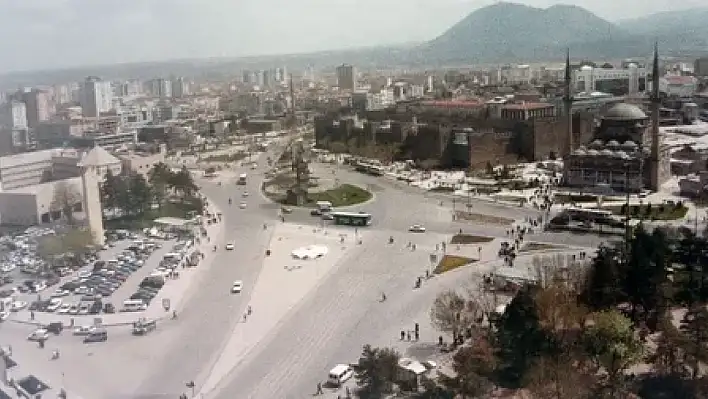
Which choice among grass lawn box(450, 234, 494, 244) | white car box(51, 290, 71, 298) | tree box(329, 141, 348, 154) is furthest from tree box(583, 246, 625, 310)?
tree box(329, 141, 348, 154)

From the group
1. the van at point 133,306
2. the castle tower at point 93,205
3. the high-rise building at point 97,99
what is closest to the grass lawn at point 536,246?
the van at point 133,306

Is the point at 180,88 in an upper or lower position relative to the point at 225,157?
upper

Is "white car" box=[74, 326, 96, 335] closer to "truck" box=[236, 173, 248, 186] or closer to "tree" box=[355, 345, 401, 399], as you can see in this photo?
"tree" box=[355, 345, 401, 399]

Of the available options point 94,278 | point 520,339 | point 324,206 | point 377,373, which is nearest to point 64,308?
point 94,278

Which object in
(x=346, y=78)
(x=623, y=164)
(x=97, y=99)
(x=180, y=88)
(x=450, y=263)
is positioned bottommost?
(x=450, y=263)

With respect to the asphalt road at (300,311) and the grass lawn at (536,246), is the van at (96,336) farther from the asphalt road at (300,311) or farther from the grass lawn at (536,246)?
the grass lawn at (536,246)

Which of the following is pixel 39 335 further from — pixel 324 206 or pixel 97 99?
pixel 97 99

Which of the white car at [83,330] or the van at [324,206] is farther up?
the van at [324,206]
